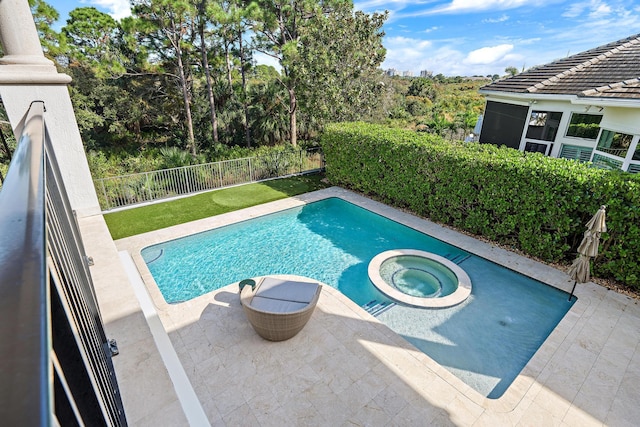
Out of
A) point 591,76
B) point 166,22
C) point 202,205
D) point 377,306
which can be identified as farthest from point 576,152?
point 166,22

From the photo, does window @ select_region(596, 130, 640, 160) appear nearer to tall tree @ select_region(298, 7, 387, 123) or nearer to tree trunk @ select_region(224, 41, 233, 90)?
tall tree @ select_region(298, 7, 387, 123)

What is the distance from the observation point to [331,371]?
5.38m

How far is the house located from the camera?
9.52m

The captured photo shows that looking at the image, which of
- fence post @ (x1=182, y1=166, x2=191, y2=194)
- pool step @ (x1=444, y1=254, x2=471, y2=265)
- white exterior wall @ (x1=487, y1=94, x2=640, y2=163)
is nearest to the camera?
pool step @ (x1=444, y1=254, x2=471, y2=265)

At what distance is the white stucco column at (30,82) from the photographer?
166 inches

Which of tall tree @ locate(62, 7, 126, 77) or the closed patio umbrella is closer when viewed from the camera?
the closed patio umbrella

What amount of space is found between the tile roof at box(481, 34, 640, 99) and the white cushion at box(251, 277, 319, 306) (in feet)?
34.0

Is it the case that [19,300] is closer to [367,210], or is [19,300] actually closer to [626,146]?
[367,210]

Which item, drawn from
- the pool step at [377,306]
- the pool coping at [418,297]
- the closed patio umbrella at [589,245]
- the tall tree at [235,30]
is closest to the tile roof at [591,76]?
the closed patio umbrella at [589,245]

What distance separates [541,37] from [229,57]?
23948 mm

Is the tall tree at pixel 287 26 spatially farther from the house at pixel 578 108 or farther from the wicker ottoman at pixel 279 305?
the wicker ottoman at pixel 279 305

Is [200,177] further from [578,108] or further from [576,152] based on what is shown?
[576,152]

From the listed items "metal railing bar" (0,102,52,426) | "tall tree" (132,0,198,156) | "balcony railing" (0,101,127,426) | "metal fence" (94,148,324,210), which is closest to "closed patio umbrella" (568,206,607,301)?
"balcony railing" (0,101,127,426)

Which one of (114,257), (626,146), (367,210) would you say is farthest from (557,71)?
(114,257)
